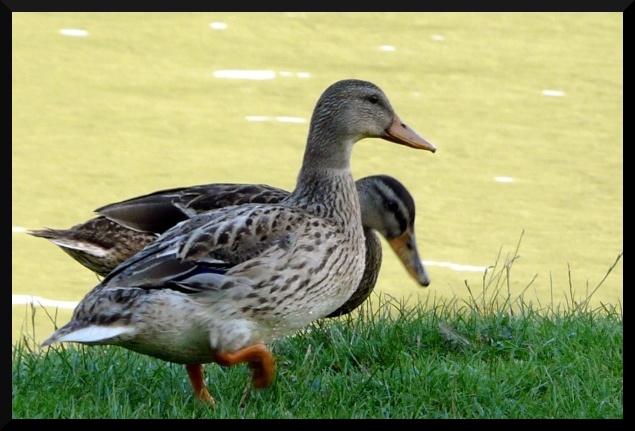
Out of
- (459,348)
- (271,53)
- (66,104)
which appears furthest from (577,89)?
(459,348)

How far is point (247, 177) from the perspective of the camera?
1163cm

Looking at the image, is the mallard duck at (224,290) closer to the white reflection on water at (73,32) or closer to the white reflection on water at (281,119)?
the white reflection on water at (281,119)

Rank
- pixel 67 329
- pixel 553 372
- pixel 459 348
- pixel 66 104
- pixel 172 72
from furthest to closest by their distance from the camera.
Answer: pixel 172 72
pixel 66 104
pixel 459 348
pixel 553 372
pixel 67 329

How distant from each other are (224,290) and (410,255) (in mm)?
2273

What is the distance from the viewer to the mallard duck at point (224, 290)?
5.18 m

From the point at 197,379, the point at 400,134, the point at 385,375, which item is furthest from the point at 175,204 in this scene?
the point at 385,375

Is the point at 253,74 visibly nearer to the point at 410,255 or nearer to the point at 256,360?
the point at 410,255

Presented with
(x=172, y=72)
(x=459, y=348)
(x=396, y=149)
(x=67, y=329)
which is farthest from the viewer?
(x=172, y=72)

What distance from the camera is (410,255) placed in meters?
7.31

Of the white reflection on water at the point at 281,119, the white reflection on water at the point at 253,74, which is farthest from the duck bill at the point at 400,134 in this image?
the white reflection on water at the point at 253,74

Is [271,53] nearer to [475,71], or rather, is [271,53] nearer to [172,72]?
[172,72]

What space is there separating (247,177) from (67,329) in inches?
254

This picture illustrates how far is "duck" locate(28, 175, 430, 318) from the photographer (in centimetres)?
703

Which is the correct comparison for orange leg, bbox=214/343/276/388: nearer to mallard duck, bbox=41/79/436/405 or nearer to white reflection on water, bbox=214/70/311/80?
mallard duck, bbox=41/79/436/405
